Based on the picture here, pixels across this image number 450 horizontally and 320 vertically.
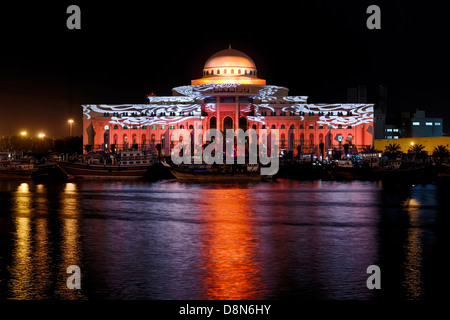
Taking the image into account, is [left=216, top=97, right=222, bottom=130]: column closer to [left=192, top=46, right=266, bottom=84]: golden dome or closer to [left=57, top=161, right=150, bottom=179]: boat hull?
[left=192, top=46, right=266, bottom=84]: golden dome

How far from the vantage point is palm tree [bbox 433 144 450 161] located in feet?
344

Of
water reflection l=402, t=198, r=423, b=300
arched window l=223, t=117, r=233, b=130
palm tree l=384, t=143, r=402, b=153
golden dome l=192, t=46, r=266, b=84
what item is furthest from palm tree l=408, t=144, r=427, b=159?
water reflection l=402, t=198, r=423, b=300

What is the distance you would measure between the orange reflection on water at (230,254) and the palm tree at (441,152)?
223 ft

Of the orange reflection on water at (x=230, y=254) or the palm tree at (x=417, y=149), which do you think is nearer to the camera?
the orange reflection on water at (x=230, y=254)

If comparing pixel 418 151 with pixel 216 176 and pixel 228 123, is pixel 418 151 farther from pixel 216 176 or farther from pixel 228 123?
pixel 216 176

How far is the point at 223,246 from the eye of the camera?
28453 mm

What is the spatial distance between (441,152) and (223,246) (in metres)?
85.1

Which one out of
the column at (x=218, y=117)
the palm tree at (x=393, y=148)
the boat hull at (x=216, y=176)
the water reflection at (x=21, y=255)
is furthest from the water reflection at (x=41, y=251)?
the palm tree at (x=393, y=148)

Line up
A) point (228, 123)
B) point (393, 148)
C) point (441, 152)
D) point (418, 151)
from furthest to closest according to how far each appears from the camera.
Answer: point (228, 123) → point (393, 148) → point (418, 151) → point (441, 152)

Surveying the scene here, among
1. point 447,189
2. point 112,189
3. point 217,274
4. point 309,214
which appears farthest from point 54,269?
point 447,189

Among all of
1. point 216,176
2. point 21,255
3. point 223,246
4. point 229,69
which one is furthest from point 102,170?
point 21,255

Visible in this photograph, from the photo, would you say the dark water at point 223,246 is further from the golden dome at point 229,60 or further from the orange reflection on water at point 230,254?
the golden dome at point 229,60

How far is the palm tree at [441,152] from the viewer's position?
344ft

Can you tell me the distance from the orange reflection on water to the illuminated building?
246 ft
